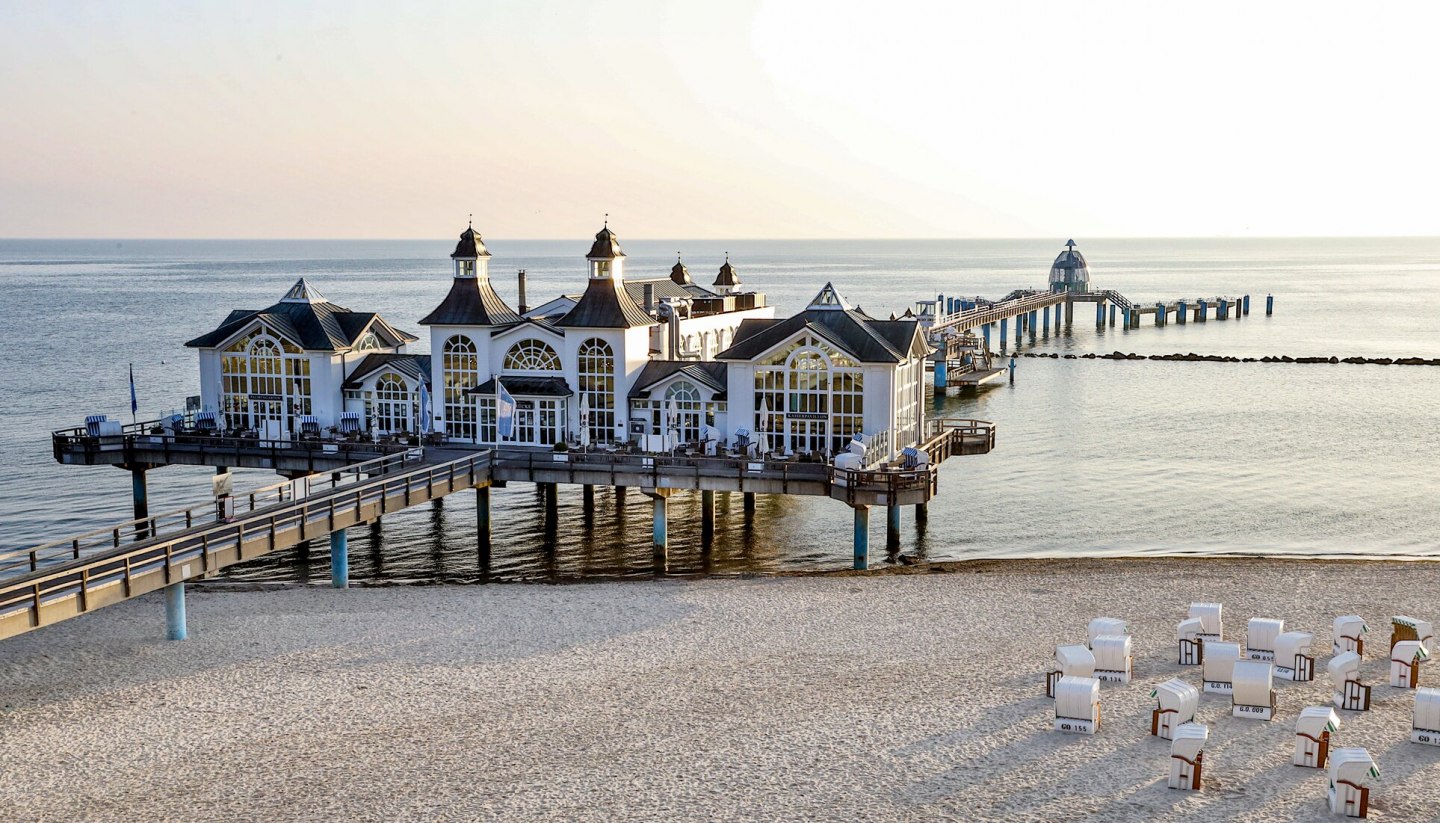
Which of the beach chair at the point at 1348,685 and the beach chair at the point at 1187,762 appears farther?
the beach chair at the point at 1348,685

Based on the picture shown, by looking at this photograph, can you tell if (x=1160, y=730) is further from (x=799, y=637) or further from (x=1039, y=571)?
(x=1039, y=571)

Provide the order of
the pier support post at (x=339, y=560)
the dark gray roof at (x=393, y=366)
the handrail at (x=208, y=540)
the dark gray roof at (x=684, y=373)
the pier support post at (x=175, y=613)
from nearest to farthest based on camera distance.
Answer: the handrail at (x=208, y=540), the pier support post at (x=175, y=613), the pier support post at (x=339, y=560), the dark gray roof at (x=684, y=373), the dark gray roof at (x=393, y=366)

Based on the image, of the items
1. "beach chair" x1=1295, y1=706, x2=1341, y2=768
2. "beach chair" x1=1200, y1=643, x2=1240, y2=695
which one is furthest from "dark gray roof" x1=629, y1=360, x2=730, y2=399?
"beach chair" x1=1295, y1=706, x2=1341, y2=768

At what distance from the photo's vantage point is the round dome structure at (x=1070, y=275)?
125312 mm

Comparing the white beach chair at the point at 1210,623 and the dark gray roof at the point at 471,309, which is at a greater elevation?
the dark gray roof at the point at 471,309

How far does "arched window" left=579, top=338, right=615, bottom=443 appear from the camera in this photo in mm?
40688

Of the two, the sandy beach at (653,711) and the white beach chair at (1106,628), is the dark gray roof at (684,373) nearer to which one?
the sandy beach at (653,711)

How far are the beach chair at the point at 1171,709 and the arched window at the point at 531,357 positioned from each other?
939 inches

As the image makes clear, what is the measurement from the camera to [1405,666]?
24234 millimetres

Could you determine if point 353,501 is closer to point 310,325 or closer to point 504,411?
point 504,411

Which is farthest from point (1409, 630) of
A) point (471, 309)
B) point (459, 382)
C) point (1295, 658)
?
point (459, 382)

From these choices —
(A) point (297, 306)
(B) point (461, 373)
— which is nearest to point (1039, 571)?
(B) point (461, 373)

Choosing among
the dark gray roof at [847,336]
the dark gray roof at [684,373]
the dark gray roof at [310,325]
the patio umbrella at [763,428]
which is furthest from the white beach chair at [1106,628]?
the dark gray roof at [310,325]

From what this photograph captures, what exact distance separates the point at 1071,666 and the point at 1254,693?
117 inches
